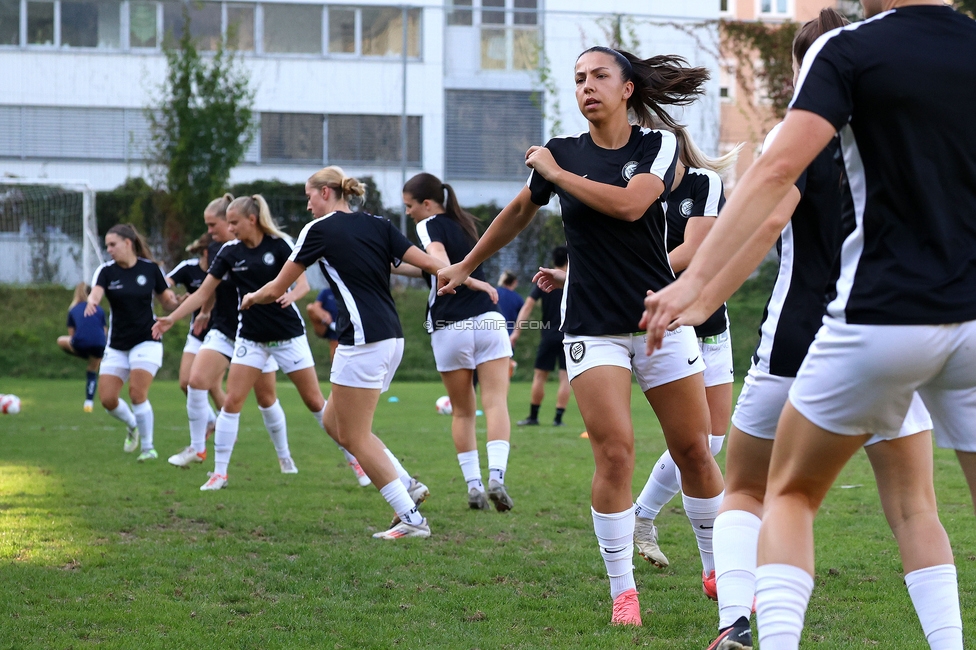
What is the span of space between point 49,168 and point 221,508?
2239 cm

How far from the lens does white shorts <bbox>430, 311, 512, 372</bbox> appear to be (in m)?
7.27

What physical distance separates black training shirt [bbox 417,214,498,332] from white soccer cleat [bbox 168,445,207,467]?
3.35m

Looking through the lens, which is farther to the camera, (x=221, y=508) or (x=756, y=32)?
(x=756, y=32)

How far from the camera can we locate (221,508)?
7.23 metres

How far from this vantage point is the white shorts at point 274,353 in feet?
27.0

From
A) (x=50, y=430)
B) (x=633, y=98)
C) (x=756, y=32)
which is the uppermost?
(x=756, y=32)

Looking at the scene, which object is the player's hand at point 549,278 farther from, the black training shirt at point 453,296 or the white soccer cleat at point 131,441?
the white soccer cleat at point 131,441

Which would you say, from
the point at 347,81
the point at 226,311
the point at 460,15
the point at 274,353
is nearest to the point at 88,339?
the point at 226,311

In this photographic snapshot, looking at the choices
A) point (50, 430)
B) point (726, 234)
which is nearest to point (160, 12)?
point (50, 430)

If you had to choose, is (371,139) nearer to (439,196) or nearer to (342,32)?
(342,32)

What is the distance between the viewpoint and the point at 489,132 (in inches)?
1059

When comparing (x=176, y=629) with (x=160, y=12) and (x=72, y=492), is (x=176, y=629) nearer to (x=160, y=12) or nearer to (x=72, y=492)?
(x=72, y=492)

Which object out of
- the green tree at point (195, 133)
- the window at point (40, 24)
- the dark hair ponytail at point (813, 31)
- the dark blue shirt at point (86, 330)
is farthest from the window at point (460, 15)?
the dark hair ponytail at point (813, 31)

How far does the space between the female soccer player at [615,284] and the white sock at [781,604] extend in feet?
4.85
